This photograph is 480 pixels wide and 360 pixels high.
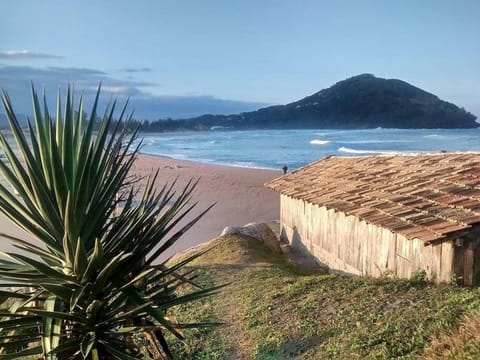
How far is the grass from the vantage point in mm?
5027

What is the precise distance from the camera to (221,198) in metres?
25.4

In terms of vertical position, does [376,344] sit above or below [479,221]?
below

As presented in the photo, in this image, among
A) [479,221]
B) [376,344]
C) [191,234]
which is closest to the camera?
[376,344]

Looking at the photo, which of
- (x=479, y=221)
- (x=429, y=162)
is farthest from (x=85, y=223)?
(x=429, y=162)

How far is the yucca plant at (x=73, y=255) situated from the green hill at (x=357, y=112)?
97.9 metres

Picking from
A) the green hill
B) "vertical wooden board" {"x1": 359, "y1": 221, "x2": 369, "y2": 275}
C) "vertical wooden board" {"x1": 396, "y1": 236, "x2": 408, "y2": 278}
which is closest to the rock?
"vertical wooden board" {"x1": 359, "y1": 221, "x2": 369, "y2": 275}

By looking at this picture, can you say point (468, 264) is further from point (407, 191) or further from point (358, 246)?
point (358, 246)

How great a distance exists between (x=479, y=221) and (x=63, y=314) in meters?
6.01

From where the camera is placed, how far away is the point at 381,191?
403 inches

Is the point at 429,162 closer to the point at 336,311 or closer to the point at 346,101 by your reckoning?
the point at 336,311

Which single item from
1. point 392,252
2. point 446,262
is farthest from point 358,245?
point 446,262

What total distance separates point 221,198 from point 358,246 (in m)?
15.6

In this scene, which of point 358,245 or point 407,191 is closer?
point 407,191

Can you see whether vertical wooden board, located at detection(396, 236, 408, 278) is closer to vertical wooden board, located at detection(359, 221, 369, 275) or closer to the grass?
the grass
